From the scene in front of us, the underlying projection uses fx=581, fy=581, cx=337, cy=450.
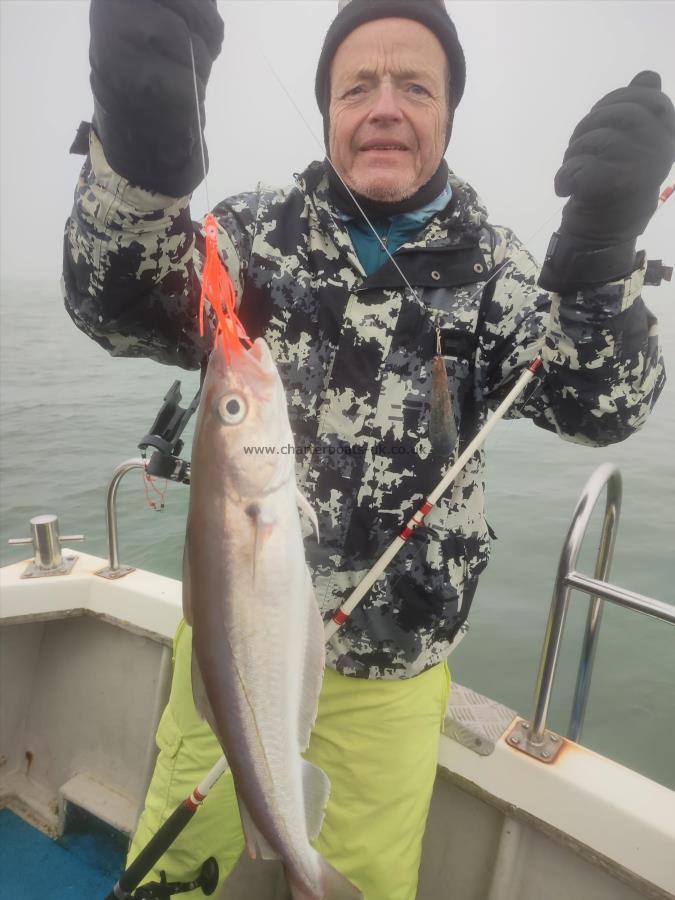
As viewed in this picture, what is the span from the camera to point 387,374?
1898 mm

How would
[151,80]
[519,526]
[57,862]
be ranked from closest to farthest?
[151,80], [57,862], [519,526]

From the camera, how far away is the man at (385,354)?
5.65 feet

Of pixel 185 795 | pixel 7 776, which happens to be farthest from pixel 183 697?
pixel 7 776

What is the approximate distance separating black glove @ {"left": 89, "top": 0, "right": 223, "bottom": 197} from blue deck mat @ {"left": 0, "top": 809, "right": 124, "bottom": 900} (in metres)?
3.07

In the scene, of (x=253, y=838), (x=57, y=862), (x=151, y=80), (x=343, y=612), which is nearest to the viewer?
(x=151, y=80)

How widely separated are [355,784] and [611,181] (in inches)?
79.2

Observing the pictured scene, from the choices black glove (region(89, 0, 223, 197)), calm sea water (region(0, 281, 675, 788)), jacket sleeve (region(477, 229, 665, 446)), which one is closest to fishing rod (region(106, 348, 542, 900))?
jacket sleeve (region(477, 229, 665, 446))

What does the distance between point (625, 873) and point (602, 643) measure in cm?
408

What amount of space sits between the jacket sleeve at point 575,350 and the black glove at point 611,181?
0.26 ft

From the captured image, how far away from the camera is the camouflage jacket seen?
6.20 ft

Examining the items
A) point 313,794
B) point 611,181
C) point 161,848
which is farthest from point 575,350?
point 161,848

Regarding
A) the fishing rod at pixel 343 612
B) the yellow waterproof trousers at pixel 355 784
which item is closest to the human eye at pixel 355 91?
the fishing rod at pixel 343 612

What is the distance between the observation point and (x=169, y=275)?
1.62 metres

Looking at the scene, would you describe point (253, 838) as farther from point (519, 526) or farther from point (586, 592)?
point (519, 526)
